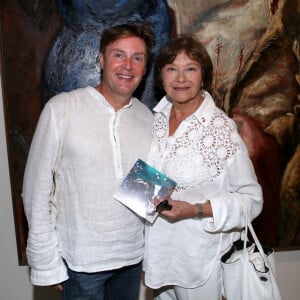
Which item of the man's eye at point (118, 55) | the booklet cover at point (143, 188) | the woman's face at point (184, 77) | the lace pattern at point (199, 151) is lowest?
the booklet cover at point (143, 188)

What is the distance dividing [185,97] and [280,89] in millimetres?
708

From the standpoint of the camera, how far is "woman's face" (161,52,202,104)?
141cm

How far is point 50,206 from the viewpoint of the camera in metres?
1.39

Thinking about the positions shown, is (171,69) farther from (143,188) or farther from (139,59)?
(143,188)

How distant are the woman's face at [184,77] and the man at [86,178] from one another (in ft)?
0.41

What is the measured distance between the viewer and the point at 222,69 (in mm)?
1833

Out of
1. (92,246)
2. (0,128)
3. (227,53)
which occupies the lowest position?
(92,246)

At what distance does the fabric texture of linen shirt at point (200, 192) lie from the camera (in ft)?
4.46

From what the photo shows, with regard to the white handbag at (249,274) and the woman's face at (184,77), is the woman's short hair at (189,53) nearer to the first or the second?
the woman's face at (184,77)

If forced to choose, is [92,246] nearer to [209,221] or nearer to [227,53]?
[209,221]

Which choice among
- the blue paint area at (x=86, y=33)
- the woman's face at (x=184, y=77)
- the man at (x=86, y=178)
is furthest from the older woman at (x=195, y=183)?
the blue paint area at (x=86, y=33)

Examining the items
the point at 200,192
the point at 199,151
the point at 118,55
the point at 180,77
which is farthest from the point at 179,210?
the point at 118,55

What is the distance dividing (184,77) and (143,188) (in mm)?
452

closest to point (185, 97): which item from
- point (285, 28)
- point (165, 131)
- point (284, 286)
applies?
point (165, 131)
